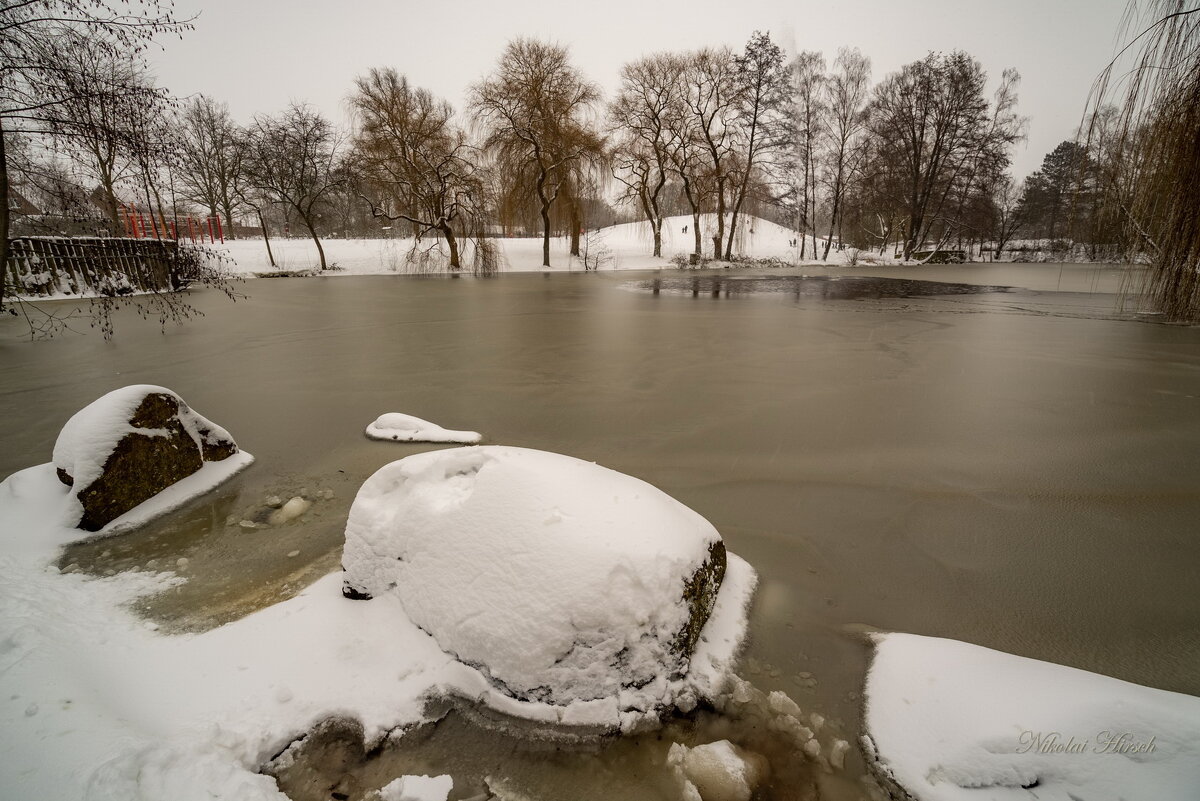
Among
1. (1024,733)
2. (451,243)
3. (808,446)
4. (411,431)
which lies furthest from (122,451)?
(451,243)

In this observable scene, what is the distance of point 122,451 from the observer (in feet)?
11.9

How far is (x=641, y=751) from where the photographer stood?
1.98 m

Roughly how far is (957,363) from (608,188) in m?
24.0

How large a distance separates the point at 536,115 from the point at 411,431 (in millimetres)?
23901

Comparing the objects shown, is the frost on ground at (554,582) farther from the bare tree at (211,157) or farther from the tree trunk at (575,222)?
the bare tree at (211,157)

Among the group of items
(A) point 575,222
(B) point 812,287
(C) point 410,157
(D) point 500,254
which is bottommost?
(B) point 812,287

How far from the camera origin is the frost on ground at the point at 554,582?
210 centimetres

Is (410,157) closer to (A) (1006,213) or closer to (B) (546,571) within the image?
(B) (546,571)

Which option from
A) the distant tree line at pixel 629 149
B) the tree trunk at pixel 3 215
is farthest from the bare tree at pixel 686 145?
the tree trunk at pixel 3 215

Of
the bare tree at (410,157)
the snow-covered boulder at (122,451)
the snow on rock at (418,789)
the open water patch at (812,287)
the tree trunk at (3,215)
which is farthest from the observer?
the bare tree at (410,157)

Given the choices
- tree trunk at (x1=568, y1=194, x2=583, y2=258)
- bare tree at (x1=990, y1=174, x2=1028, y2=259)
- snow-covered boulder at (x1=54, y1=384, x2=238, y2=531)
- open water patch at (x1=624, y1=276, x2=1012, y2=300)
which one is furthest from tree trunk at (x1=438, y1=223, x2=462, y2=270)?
bare tree at (x1=990, y1=174, x2=1028, y2=259)

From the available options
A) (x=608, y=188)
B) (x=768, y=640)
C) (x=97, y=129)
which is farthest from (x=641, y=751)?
(x=608, y=188)

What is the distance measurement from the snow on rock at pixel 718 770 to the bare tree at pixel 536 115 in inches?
1041

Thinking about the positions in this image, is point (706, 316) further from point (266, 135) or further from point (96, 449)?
point (266, 135)
